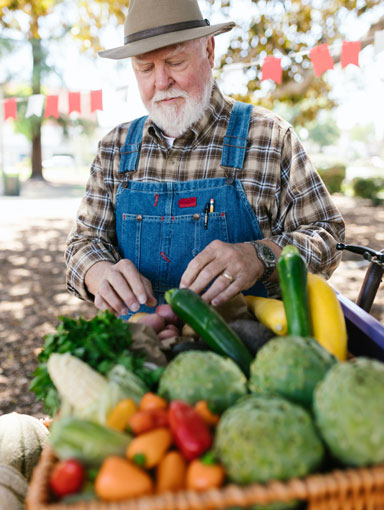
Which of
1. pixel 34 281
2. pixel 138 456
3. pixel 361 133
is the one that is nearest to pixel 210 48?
pixel 138 456

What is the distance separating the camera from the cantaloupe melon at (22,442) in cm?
153

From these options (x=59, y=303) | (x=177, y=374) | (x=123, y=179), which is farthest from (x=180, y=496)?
(x=59, y=303)

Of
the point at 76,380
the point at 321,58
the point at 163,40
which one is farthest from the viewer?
the point at 321,58

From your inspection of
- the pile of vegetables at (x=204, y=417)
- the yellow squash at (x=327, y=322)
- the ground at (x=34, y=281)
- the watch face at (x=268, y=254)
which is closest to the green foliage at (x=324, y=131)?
the ground at (x=34, y=281)

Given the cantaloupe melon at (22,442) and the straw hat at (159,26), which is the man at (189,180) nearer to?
the straw hat at (159,26)

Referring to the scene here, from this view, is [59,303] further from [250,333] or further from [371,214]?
[371,214]

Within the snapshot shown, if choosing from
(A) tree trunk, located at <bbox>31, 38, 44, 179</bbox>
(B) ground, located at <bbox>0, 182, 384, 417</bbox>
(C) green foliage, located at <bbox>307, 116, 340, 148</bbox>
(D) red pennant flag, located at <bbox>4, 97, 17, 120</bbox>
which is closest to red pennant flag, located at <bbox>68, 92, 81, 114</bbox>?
(D) red pennant flag, located at <bbox>4, 97, 17, 120</bbox>

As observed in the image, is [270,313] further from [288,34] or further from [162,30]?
[288,34]

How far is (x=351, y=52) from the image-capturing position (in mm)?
4688

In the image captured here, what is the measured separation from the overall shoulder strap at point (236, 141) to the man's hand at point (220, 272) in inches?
22.3

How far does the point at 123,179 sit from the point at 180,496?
177 cm

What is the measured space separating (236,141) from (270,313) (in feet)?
3.20

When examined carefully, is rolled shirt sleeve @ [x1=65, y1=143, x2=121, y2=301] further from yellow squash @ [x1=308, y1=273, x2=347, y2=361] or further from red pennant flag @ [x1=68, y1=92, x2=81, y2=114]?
red pennant flag @ [x1=68, y1=92, x2=81, y2=114]

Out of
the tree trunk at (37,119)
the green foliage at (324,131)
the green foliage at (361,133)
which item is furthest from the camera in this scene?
the green foliage at (361,133)
